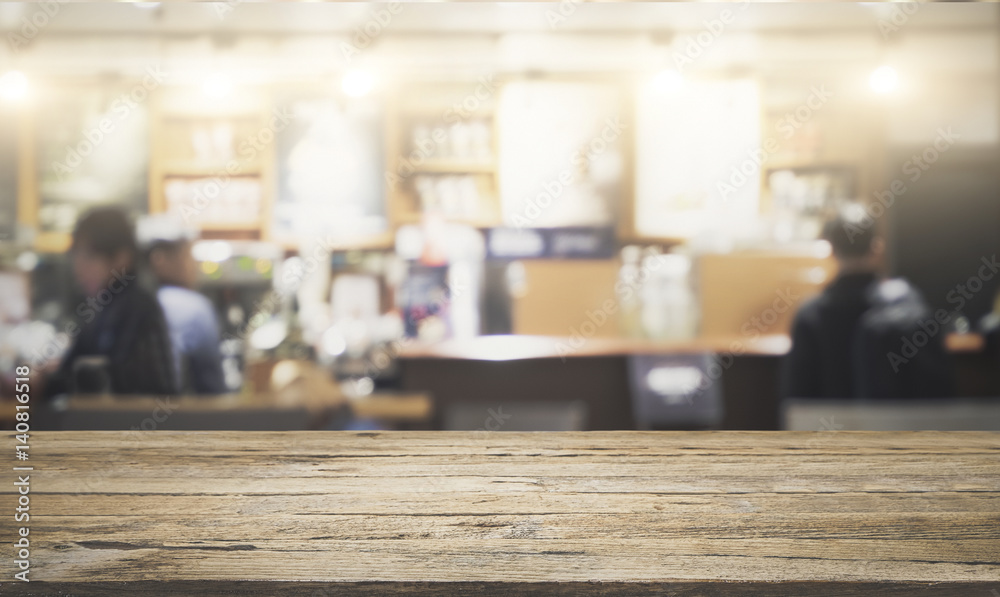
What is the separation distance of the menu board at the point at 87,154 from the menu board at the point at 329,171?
2.49ft

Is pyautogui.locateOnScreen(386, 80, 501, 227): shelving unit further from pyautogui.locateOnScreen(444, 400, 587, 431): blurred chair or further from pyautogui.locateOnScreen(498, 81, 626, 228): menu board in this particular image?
pyautogui.locateOnScreen(444, 400, 587, 431): blurred chair

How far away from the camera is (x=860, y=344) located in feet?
7.39

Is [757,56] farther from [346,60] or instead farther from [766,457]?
[766,457]

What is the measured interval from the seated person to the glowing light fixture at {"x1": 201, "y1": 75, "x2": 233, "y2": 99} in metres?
1.79

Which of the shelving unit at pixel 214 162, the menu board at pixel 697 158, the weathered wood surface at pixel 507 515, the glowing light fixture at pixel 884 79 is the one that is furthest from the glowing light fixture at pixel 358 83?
the weathered wood surface at pixel 507 515

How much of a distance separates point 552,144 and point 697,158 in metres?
0.82

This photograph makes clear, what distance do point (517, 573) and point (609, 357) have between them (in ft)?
9.95

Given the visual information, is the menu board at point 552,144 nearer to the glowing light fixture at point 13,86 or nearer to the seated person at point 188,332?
the seated person at point 188,332

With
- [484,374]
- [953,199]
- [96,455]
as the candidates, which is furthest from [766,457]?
[953,199]

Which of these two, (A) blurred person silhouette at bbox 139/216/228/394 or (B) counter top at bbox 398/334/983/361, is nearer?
(A) blurred person silhouette at bbox 139/216/228/394

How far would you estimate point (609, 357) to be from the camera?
3.40 meters

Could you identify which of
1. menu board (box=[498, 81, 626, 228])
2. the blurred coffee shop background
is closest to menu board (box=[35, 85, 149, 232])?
the blurred coffee shop background

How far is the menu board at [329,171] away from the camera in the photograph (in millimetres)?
4125

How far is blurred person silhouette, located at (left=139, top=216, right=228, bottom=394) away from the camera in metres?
2.47
